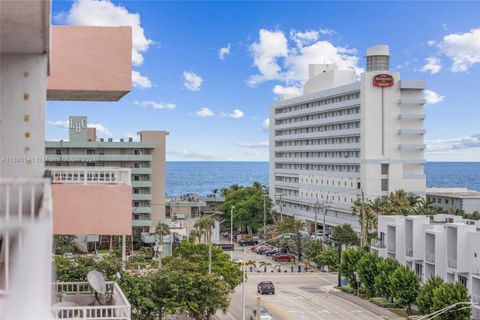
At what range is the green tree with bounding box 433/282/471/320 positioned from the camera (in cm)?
3067

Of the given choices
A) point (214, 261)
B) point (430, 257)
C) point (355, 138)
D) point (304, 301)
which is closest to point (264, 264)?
point (304, 301)

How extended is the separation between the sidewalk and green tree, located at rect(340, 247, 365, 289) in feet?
3.92

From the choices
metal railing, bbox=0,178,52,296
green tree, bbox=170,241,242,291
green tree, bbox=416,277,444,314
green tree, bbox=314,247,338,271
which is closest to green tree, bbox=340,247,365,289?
green tree, bbox=170,241,242,291

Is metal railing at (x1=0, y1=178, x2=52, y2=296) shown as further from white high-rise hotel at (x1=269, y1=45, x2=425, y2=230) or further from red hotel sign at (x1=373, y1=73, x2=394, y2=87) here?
white high-rise hotel at (x1=269, y1=45, x2=425, y2=230)

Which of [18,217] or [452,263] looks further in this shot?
[452,263]

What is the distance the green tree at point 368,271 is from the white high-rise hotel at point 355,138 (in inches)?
1161

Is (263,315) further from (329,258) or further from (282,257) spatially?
(282,257)

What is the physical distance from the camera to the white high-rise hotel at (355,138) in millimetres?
73812

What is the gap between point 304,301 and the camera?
147 feet

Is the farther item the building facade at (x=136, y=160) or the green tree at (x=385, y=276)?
the building facade at (x=136, y=160)

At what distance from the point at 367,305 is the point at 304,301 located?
4573 mm

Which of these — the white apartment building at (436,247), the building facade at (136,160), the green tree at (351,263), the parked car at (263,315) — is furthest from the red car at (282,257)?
the parked car at (263,315)

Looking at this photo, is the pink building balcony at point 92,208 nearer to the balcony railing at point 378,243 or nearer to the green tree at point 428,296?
the green tree at point 428,296

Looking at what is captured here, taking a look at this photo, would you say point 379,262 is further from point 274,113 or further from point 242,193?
point 274,113
